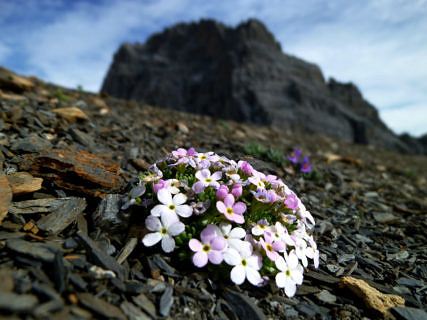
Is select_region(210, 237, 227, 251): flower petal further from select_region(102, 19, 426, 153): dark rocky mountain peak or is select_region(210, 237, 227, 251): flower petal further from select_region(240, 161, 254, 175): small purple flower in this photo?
select_region(102, 19, 426, 153): dark rocky mountain peak

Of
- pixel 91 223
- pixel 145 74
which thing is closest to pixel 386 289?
pixel 91 223

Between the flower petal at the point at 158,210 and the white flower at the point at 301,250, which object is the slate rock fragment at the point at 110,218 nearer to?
the flower petal at the point at 158,210

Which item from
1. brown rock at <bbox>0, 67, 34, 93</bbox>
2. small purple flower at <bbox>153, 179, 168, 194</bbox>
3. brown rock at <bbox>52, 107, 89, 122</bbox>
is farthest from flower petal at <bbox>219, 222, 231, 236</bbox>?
brown rock at <bbox>0, 67, 34, 93</bbox>

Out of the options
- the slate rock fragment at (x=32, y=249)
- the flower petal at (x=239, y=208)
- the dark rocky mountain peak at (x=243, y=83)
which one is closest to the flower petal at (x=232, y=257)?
the flower petal at (x=239, y=208)

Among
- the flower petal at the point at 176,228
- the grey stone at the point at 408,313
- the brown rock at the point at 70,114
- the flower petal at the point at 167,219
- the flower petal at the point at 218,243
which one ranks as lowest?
the grey stone at the point at 408,313

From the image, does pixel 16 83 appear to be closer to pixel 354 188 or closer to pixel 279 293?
pixel 279 293
